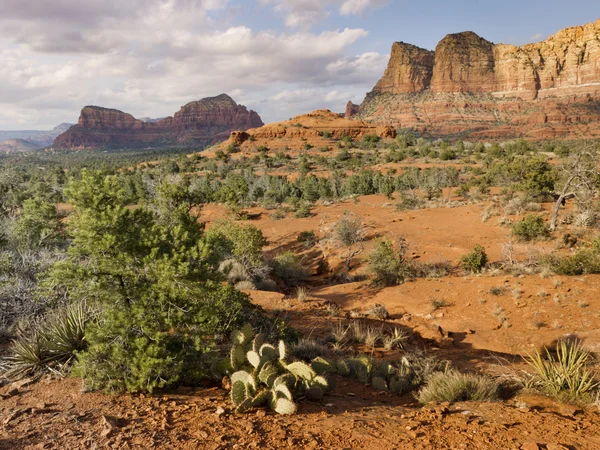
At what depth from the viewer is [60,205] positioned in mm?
38844

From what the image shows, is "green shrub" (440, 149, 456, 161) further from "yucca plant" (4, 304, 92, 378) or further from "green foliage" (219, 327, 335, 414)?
"yucca plant" (4, 304, 92, 378)

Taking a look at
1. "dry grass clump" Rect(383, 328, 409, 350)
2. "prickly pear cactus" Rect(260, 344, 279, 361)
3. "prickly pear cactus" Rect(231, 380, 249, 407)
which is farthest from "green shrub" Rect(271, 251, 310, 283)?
"prickly pear cactus" Rect(231, 380, 249, 407)

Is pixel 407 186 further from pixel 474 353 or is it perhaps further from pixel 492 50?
pixel 492 50

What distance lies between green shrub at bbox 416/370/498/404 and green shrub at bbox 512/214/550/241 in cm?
1315

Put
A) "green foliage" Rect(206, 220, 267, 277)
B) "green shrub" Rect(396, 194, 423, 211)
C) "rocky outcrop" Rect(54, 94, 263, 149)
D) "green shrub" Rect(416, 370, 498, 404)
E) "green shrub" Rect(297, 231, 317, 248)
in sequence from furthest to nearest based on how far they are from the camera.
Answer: "rocky outcrop" Rect(54, 94, 263, 149) < "green shrub" Rect(396, 194, 423, 211) < "green shrub" Rect(297, 231, 317, 248) < "green foliage" Rect(206, 220, 267, 277) < "green shrub" Rect(416, 370, 498, 404)

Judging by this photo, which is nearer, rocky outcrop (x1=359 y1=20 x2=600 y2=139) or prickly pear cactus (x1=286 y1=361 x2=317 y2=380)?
prickly pear cactus (x1=286 y1=361 x2=317 y2=380)

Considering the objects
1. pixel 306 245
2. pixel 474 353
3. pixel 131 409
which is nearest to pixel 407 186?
pixel 306 245

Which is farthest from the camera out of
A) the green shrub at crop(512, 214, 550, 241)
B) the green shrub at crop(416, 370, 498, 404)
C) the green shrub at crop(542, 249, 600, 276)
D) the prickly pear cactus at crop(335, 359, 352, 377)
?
the green shrub at crop(512, 214, 550, 241)

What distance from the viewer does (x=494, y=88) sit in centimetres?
11850

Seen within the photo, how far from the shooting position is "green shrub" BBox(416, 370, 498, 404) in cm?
479

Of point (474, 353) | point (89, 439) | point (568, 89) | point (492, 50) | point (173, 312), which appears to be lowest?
point (474, 353)

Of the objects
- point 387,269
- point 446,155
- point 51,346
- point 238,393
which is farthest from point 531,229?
point 446,155

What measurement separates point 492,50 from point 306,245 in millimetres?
139940

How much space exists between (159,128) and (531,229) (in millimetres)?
202657
